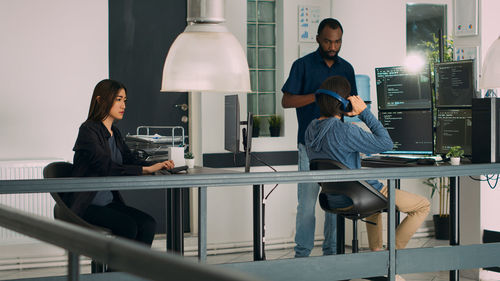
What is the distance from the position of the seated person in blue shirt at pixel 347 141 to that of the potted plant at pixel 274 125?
2.07 meters

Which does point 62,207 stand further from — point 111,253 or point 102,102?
point 111,253

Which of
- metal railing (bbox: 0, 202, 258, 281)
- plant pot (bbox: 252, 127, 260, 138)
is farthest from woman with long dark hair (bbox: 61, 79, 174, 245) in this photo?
metal railing (bbox: 0, 202, 258, 281)

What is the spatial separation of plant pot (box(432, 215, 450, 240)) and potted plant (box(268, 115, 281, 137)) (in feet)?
5.44

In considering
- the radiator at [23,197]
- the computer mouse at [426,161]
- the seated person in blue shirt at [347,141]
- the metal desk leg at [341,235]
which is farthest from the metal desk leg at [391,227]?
the radiator at [23,197]

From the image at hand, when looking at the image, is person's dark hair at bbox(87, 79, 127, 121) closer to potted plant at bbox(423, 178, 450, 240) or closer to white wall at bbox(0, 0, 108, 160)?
white wall at bbox(0, 0, 108, 160)

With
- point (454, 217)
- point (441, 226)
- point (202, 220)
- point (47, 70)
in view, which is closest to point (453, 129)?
point (454, 217)

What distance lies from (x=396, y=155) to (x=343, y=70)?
0.67 meters

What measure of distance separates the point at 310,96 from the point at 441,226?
2570 millimetres

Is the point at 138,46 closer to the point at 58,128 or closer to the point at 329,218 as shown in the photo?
the point at 58,128

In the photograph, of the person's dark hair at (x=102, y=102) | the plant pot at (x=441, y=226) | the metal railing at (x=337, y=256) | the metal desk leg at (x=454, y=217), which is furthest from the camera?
the plant pot at (x=441, y=226)

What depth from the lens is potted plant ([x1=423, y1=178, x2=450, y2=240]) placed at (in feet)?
20.3

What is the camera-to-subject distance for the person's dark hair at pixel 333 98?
12.2 ft

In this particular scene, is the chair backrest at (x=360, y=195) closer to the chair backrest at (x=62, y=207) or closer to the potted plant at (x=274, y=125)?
the chair backrest at (x=62, y=207)

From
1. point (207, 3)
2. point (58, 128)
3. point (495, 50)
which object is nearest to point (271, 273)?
point (207, 3)
